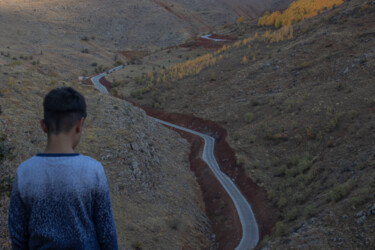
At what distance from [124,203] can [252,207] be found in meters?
7.12

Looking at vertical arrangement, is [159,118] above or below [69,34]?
below

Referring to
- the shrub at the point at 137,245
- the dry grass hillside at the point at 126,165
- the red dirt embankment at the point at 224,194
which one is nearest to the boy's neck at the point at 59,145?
the dry grass hillside at the point at 126,165

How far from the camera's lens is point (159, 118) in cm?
3328

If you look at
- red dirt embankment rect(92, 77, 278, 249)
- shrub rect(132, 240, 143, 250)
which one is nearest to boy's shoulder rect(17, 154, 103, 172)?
shrub rect(132, 240, 143, 250)

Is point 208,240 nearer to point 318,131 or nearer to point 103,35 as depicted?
point 318,131

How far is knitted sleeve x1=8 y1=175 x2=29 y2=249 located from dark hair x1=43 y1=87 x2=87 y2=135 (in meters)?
0.66

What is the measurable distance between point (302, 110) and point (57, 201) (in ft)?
78.1

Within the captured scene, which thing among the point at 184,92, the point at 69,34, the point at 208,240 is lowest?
the point at 208,240

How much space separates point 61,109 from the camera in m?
2.67

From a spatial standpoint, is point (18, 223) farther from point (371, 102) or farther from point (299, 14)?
point (299, 14)

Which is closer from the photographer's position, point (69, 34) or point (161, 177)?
point (161, 177)

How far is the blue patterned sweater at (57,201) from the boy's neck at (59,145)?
0.06 meters

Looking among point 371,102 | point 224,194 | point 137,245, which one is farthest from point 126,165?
point 371,102

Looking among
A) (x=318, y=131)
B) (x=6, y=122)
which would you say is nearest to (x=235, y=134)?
(x=318, y=131)
